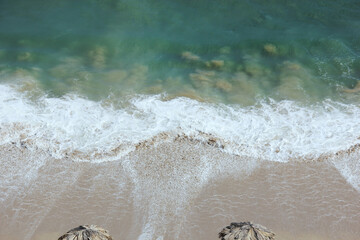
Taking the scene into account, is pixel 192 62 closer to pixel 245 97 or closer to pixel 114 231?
pixel 245 97

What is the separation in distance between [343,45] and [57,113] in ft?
32.1

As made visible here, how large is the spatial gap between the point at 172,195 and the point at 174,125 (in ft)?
7.48

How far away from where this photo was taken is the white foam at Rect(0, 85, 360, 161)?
9.84 m

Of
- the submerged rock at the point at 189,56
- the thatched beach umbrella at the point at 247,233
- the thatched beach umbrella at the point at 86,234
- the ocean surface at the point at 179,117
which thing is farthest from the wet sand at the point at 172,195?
the submerged rock at the point at 189,56

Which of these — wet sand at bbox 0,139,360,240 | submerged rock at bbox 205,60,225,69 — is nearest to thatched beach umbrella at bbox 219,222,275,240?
wet sand at bbox 0,139,360,240

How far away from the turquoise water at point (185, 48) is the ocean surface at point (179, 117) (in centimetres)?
6

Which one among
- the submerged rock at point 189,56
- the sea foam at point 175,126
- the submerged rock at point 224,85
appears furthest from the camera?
the submerged rock at point 189,56

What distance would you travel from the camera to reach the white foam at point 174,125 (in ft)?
32.3

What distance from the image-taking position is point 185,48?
13.6 metres

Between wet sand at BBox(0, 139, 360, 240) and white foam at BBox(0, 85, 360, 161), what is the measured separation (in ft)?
1.37

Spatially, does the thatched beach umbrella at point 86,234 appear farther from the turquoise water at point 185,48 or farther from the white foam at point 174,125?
the turquoise water at point 185,48

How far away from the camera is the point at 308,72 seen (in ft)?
40.7

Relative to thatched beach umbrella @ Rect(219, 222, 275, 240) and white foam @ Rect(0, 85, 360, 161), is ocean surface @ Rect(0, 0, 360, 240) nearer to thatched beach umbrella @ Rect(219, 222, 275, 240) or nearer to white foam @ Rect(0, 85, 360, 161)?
white foam @ Rect(0, 85, 360, 161)

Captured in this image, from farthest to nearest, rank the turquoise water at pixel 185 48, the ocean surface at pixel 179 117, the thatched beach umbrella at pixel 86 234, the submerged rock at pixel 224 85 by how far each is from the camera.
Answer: the turquoise water at pixel 185 48 < the submerged rock at pixel 224 85 < the ocean surface at pixel 179 117 < the thatched beach umbrella at pixel 86 234
